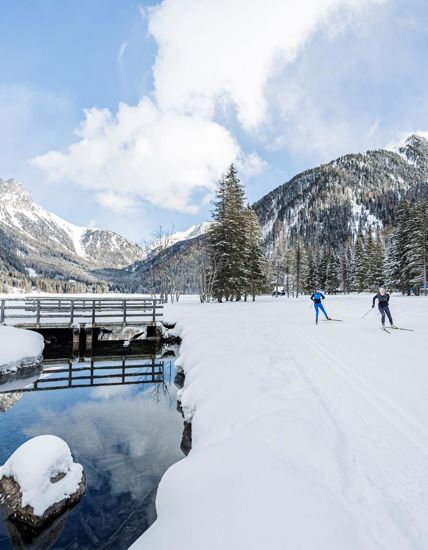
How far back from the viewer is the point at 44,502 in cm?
488

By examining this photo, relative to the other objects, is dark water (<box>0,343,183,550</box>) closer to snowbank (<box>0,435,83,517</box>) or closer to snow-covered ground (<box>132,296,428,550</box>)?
snowbank (<box>0,435,83,517</box>)

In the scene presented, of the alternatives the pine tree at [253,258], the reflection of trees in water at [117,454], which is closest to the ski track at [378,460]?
the reflection of trees in water at [117,454]

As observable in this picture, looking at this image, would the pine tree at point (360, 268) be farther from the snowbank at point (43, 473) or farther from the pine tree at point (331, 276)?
the snowbank at point (43, 473)

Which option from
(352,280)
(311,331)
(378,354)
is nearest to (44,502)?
(378,354)

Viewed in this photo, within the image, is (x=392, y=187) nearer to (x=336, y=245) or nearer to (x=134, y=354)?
(x=336, y=245)

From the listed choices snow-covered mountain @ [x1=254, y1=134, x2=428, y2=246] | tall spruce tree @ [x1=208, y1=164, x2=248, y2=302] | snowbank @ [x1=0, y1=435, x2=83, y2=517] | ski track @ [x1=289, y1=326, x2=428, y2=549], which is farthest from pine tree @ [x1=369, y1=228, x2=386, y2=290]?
snow-covered mountain @ [x1=254, y1=134, x2=428, y2=246]

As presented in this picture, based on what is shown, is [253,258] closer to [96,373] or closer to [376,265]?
[96,373]

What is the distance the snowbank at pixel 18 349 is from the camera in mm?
12448

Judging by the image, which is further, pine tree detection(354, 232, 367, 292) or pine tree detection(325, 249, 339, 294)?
pine tree detection(325, 249, 339, 294)

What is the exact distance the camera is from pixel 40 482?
4914 mm

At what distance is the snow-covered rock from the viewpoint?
477cm

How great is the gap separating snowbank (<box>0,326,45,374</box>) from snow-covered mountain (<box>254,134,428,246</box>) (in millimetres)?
148674

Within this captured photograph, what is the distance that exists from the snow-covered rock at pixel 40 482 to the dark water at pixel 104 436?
204mm

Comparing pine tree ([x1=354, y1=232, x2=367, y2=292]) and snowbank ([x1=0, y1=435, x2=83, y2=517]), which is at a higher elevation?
pine tree ([x1=354, y1=232, x2=367, y2=292])
